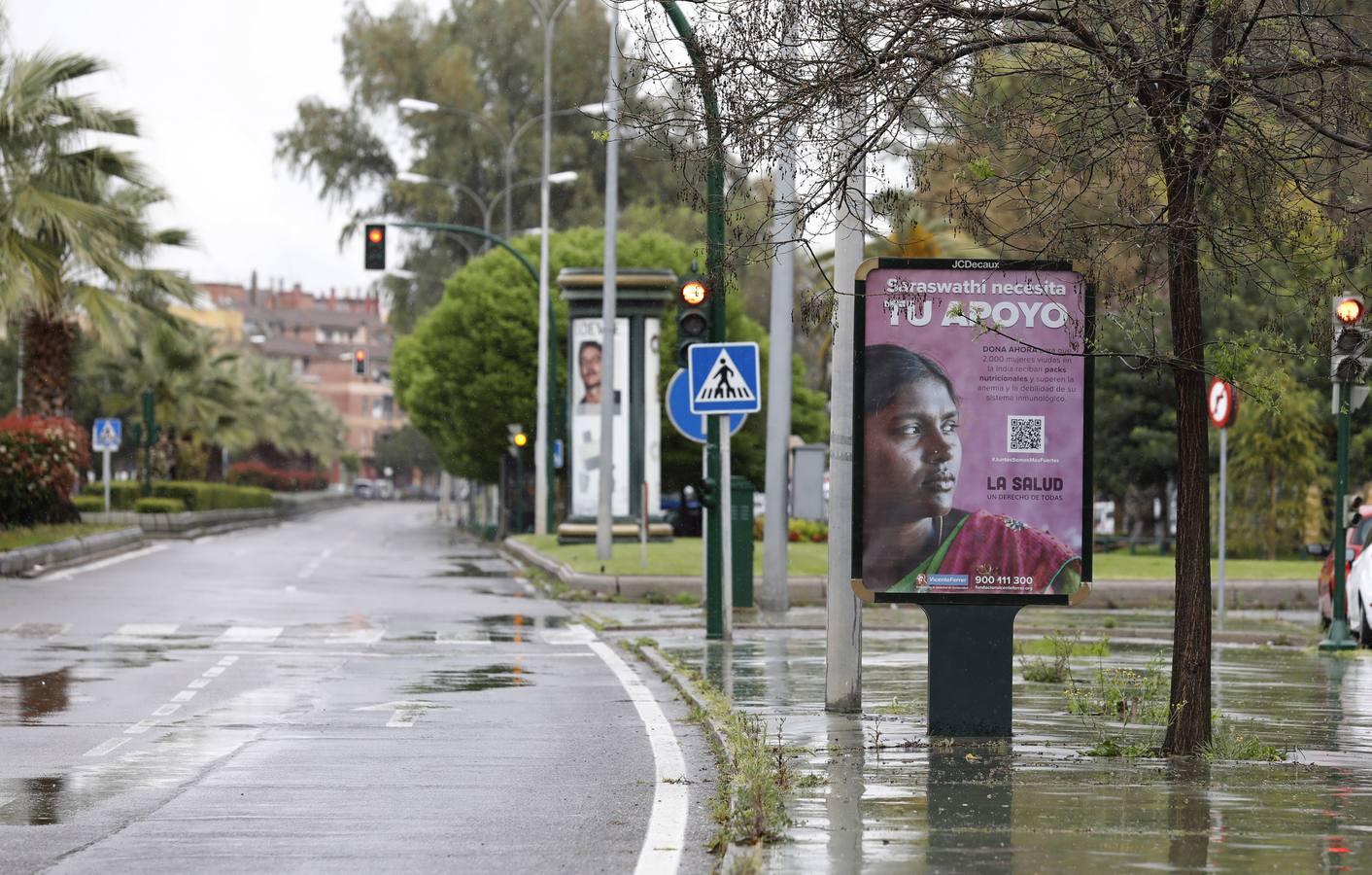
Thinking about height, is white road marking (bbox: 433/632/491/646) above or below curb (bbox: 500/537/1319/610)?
below

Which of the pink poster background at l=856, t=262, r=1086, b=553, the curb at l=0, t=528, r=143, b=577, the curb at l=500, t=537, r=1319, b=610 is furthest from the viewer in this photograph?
the curb at l=0, t=528, r=143, b=577

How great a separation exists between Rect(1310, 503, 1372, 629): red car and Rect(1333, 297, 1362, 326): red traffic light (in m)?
3.59

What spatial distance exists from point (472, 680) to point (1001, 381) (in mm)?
6356

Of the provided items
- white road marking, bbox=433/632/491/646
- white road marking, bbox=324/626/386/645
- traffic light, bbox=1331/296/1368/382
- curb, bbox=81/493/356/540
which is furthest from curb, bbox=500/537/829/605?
curb, bbox=81/493/356/540

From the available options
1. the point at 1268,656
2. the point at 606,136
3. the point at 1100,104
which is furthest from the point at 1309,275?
the point at 1268,656

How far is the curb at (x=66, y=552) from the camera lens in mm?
30500

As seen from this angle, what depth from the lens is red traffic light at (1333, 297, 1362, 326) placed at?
62.0 feet

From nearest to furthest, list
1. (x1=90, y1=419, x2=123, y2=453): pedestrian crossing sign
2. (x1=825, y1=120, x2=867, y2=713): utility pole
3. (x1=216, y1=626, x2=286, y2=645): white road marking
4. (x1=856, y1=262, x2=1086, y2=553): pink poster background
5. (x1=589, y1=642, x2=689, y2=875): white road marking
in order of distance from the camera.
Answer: (x1=589, y1=642, x2=689, y2=875): white road marking, (x1=856, y1=262, x2=1086, y2=553): pink poster background, (x1=825, y1=120, x2=867, y2=713): utility pole, (x1=216, y1=626, x2=286, y2=645): white road marking, (x1=90, y1=419, x2=123, y2=453): pedestrian crossing sign

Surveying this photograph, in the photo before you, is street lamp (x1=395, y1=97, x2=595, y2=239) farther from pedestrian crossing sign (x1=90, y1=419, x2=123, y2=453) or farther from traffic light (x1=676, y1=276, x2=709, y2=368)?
traffic light (x1=676, y1=276, x2=709, y2=368)

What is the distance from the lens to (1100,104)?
9.96m

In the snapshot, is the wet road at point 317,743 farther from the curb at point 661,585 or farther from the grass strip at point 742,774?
the curb at point 661,585

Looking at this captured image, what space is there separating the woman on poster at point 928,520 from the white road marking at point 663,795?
151cm

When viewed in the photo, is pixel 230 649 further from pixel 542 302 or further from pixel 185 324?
pixel 542 302

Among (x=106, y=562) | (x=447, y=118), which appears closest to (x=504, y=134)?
(x=447, y=118)
